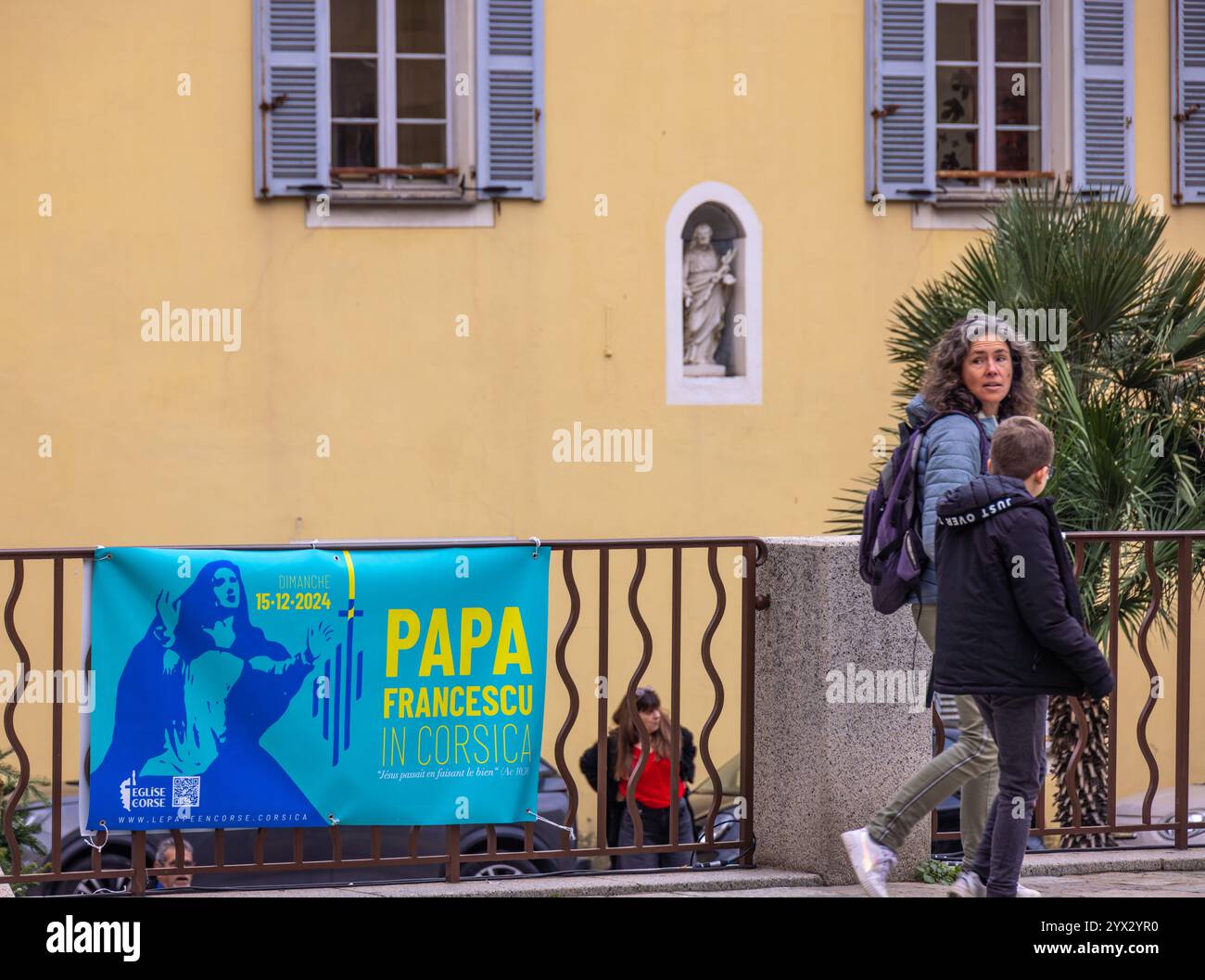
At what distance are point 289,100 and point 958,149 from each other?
5511mm

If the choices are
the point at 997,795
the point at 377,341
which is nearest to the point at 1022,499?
the point at 997,795

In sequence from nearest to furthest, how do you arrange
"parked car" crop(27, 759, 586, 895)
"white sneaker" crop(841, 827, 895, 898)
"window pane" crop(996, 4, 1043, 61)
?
"white sneaker" crop(841, 827, 895, 898)
"parked car" crop(27, 759, 586, 895)
"window pane" crop(996, 4, 1043, 61)

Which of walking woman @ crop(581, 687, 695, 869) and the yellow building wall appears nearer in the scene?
walking woman @ crop(581, 687, 695, 869)

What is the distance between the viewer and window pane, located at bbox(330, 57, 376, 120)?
1473 centimetres

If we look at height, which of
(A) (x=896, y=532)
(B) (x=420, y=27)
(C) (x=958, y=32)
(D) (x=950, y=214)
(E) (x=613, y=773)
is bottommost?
(E) (x=613, y=773)

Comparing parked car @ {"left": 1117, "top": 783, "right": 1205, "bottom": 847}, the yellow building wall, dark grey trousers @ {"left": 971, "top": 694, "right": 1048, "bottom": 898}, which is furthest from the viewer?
the yellow building wall

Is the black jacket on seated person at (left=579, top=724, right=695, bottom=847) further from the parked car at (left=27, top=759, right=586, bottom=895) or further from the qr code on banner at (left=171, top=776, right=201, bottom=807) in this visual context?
the qr code on banner at (left=171, top=776, right=201, bottom=807)

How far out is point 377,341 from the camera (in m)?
14.6

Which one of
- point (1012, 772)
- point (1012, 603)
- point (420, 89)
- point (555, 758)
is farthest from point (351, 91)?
point (1012, 772)

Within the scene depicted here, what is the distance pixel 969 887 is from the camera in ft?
19.2

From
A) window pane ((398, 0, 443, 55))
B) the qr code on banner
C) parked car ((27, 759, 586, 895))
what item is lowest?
parked car ((27, 759, 586, 895))

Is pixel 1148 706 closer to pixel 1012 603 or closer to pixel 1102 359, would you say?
pixel 1012 603

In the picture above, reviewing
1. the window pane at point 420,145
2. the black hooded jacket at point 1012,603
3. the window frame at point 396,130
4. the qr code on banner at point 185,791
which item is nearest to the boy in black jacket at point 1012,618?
the black hooded jacket at point 1012,603


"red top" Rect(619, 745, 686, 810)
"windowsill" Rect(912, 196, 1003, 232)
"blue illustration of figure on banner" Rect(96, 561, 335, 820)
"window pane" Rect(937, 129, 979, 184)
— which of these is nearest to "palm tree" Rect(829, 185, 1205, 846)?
"red top" Rect(619, 745, 686, 810)
